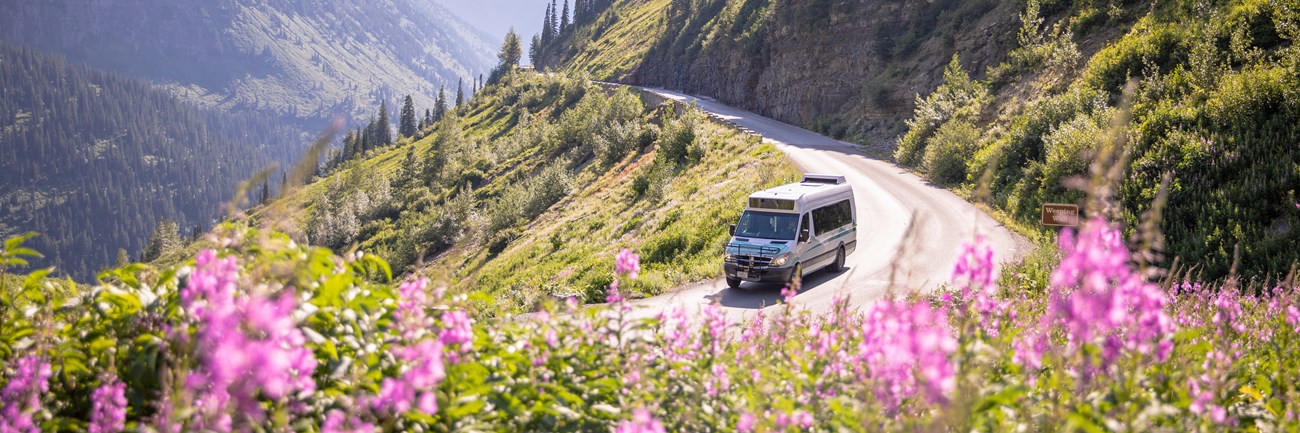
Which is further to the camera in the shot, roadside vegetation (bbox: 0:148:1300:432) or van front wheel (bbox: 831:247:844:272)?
van front wheel (bbox: 831:247:844:272)

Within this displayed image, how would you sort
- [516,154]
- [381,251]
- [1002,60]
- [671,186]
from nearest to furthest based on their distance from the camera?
[671,186] < [1002,60] < [381,251] < [516,154]

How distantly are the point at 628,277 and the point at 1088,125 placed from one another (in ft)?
79.3

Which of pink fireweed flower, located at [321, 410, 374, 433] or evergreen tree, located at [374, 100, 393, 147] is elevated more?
pink fireweed flower, located at [321, 410, 374, 433]

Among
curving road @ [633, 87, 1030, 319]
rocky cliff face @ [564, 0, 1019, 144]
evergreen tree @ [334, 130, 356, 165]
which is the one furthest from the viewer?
evergreen tree @ [334, 130, 356, 165]

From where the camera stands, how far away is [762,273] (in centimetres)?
1767

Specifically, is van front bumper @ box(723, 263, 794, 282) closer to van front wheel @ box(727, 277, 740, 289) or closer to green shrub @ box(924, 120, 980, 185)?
van front wheel @ box(727, 277, 740, 289)

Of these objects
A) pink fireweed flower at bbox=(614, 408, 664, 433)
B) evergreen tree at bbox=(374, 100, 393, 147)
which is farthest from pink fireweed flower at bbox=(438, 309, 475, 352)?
evergreen tree at bbox=(374, 100, 393, 147)

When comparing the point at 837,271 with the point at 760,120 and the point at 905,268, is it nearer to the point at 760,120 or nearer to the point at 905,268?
the point at 905,268

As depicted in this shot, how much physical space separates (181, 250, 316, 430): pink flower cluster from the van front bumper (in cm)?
1460

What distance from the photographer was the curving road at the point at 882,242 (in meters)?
17.0

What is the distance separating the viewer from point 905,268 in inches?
732

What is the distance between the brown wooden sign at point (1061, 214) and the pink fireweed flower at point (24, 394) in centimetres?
950

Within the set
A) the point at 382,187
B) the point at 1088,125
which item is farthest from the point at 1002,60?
the point at 382,187

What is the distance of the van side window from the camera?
19.0 m
